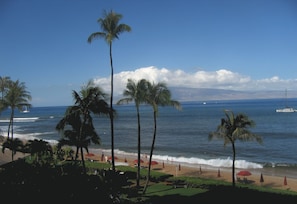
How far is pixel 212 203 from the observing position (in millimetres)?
17859

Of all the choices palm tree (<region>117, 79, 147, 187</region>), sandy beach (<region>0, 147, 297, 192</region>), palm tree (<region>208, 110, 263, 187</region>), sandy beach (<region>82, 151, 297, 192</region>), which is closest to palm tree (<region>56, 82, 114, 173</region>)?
palm tree (<region>117, 79, 147, 187</region>)

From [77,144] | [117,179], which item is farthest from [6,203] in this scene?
[77,144]

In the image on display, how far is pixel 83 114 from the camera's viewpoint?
1995 cm

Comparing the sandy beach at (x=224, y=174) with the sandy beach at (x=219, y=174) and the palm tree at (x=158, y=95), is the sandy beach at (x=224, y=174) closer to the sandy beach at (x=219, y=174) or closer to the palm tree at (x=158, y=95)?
the sandy beach at (x=219, y=174)

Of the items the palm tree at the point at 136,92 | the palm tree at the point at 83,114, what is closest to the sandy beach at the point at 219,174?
the palm tree at the point at 83,114

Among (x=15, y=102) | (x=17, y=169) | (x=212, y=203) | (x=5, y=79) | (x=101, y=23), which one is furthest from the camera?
(x=5, y=79)

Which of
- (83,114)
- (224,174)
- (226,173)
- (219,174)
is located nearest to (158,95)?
(83,114)

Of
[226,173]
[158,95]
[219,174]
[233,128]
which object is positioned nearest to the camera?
[233,128]

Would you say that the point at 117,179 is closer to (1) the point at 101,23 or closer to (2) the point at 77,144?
(2) the point at 77,144

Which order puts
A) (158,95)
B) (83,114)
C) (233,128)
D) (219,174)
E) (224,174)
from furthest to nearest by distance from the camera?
(224,174), (219,174), (158,95), (233,128), (83,114)

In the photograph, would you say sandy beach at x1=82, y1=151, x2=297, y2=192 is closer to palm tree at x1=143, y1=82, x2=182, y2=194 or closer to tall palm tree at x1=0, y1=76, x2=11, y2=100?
palm tree at x1=143, y1=82, x2=182, y2=194

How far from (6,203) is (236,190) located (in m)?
16.5

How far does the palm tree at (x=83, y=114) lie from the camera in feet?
64.6

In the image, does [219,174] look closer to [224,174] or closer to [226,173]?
[224,174]
